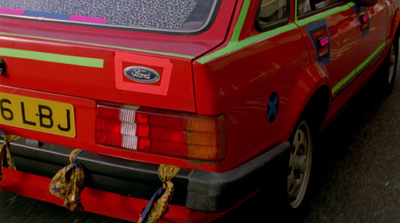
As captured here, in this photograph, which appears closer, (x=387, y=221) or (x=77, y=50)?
(x=77, y=50)

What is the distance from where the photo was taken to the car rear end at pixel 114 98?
2.18 meters

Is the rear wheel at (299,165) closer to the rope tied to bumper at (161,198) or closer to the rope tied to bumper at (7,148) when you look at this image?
the rope tied to bumper at (161,198)

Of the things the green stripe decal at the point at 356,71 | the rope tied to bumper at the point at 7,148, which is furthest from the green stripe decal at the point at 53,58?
the green stripe decal at the point at 356,71

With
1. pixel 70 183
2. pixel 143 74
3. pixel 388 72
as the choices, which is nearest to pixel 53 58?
pixel 143 74

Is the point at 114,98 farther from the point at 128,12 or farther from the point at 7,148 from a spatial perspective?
the point at 7,148

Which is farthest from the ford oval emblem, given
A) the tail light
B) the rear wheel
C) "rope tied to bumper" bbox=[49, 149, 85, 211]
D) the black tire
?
the black tire

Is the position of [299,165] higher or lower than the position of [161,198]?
lower

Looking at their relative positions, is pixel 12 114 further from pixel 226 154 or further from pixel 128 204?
pixel 226 154

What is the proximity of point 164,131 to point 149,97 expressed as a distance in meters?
0.16

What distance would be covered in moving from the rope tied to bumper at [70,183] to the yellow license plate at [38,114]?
13 cm

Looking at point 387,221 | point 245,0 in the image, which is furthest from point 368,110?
point 245,0

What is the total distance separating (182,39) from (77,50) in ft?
1.47

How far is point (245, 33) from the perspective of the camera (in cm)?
243

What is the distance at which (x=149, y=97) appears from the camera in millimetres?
2180
